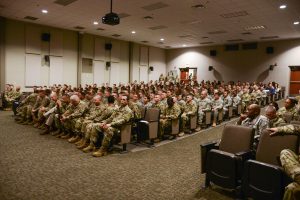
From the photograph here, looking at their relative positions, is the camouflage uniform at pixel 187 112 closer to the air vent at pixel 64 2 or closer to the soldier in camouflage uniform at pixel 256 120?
the soldier in camouflage uniform at pixel 256 120

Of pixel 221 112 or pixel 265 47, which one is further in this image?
pixel 265 47

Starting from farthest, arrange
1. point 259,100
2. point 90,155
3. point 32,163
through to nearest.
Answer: point 259,100
point 90,155
point 32,163

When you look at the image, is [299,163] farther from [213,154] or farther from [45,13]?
[45,13]

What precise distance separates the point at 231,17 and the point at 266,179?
788cm

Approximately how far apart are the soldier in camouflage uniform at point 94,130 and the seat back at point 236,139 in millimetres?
2281

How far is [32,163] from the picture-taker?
382 cm

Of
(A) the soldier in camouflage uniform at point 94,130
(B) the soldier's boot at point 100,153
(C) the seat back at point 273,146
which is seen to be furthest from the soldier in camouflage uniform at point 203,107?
(C) the seat back at point 273,146

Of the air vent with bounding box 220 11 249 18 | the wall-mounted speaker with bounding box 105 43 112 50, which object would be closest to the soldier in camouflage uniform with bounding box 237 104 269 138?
the air vent with bounding box 220 11 249 18

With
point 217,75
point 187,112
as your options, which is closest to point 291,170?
point 187,112

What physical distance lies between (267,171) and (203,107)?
4645mm

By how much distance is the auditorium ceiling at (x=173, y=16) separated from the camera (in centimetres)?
766

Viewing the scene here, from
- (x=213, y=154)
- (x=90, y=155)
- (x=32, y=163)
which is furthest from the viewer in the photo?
(x=90, y=155)

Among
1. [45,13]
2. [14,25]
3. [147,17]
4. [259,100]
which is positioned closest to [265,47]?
[259,100]

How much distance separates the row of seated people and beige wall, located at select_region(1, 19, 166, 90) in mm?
10157
